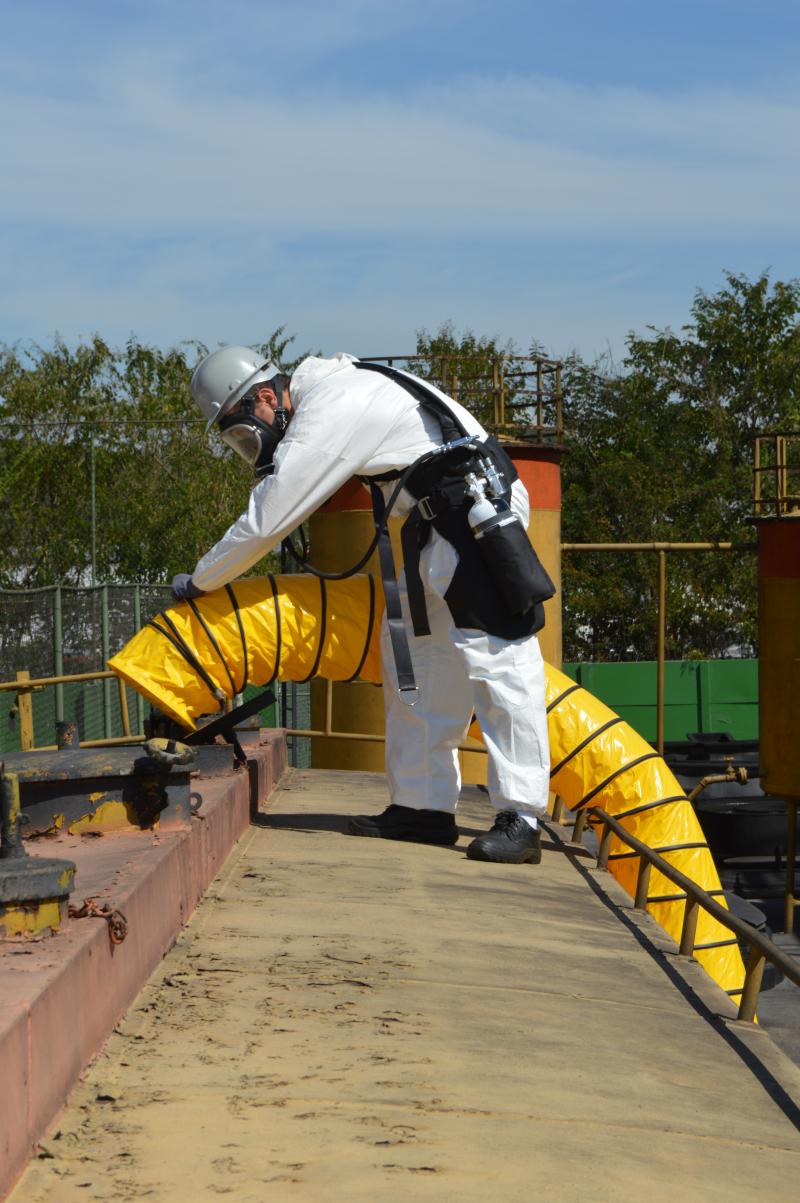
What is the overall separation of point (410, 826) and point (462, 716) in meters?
0.43

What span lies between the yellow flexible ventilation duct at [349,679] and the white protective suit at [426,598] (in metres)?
0.20

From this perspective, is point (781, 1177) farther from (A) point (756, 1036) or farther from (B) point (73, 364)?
(B) point (73, 364)

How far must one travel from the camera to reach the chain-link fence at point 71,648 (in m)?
15.5

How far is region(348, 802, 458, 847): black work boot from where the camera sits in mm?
5605

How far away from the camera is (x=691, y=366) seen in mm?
38125

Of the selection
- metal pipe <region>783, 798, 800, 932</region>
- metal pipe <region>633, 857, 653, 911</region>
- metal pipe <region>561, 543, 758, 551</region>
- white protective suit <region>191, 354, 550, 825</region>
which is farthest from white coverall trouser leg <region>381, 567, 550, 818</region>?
metal pipe <region>783, 798, 800, 932</region>

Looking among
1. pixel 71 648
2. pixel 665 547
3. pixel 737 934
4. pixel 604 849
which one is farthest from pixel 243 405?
pixel 71 648

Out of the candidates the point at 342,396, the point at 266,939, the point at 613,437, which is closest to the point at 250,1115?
the point at 266,939

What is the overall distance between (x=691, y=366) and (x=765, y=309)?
7.19 feet

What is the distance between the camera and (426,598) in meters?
5.50

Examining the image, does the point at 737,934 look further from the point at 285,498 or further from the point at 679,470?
the point at 679,470

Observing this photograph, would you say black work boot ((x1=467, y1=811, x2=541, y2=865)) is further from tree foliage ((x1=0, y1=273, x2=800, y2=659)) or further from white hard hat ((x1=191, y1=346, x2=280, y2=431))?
tree foliage ((x1=0, y1=273, x2=800, y2=659))

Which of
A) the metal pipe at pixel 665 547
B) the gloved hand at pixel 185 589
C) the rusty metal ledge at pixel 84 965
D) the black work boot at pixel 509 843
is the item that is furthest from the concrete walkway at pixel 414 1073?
the metal pipe at pixel 665 547

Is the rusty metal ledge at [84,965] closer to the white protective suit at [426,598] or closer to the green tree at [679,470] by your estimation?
the white protective suit at [426,598]
